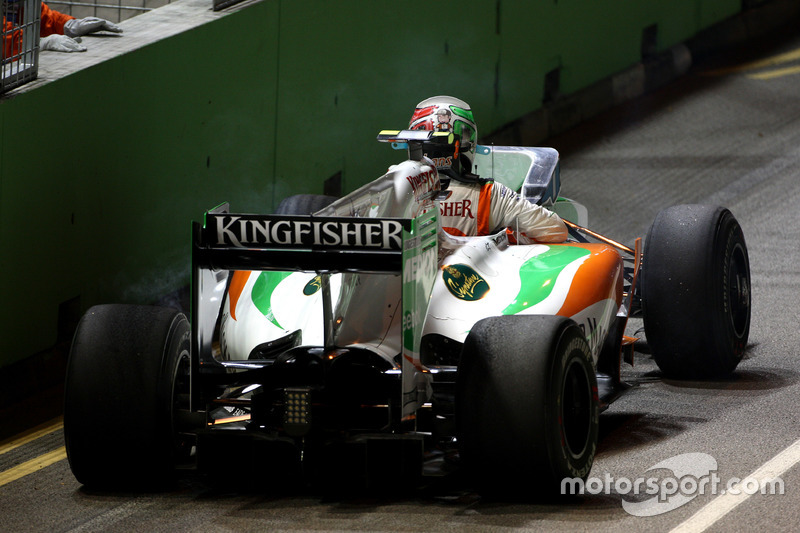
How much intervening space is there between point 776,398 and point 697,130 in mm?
7357

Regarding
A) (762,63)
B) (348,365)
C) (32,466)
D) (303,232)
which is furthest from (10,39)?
(762,63)

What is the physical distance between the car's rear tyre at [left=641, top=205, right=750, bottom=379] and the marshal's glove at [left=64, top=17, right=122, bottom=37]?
4.06 m

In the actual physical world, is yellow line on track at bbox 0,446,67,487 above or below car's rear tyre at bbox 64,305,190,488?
below

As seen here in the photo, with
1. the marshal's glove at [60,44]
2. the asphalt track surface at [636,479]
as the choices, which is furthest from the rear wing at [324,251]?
the marshal's glove at [60,44]

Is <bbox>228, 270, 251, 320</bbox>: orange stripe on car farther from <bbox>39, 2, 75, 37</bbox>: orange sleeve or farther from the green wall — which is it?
<bbox>39, 2, 75, 37</bbox>: orange sleeve

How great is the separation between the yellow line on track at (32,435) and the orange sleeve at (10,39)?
2.21 meters

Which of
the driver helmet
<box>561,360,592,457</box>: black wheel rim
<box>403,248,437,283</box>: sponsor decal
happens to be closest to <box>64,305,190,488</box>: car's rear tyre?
<box>403,248,437,283</box>: sponsor decal

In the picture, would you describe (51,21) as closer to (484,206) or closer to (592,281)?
(484,206)

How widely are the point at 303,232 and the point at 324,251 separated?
4.9 inches

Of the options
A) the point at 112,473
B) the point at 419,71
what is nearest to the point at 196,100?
the point at 419,71

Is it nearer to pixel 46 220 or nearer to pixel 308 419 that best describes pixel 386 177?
pixel 308 419

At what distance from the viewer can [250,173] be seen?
1002 centimetres

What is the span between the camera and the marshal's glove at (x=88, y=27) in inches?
358

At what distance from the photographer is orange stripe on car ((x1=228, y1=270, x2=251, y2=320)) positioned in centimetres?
668
